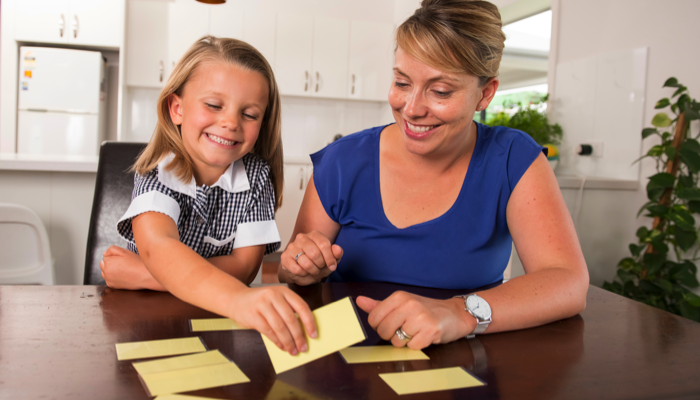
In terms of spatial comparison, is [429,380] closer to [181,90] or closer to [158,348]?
[158,348]

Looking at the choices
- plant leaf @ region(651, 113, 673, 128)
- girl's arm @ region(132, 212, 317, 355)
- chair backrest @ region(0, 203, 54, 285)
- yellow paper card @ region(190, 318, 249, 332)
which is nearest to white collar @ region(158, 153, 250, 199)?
girl's arm @ region(132, 212, 317, 355)

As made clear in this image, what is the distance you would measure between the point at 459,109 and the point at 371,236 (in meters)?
0.34

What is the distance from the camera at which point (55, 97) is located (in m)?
4.16

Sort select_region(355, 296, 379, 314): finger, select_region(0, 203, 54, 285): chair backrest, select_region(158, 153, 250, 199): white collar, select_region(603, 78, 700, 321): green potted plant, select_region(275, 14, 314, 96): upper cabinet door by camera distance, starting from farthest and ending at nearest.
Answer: select_region(275, 14, 314, 96): upper cabinet door → select_region(603, 78, 700, 321): green potted plant → select_region(0, 203, 54, 285): chair backrest → select_region(158, 153, 250, 199): white collar → select_region(355, 296, 379, 314): finger

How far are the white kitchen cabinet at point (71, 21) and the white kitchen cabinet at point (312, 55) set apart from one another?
1.36 metres

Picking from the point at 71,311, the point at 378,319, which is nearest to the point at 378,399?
the point at 378,319

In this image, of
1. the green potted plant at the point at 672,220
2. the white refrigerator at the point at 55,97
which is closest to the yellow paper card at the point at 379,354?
the green potted plant at the point at 672,220

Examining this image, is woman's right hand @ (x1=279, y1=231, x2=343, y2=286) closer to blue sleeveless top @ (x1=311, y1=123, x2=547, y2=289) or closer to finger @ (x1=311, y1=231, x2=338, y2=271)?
finger @ (x1=311, y1=231, x2=338, y2=271)

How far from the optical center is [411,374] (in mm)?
609

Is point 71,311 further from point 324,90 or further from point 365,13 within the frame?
point 365,13

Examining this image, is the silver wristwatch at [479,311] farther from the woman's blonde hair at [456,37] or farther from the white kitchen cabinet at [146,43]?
the white kitchen cabinet at [146,43]

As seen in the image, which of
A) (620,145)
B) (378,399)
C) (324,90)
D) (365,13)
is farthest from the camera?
(365,13)

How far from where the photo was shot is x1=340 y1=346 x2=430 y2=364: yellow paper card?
0.65 metres

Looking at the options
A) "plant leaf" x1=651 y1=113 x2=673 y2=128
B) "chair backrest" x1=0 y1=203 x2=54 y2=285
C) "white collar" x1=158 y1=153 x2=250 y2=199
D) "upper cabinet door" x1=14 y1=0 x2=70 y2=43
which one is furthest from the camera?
"upper cabinet door" x1=14 y1=0 x2=70 y2=43
